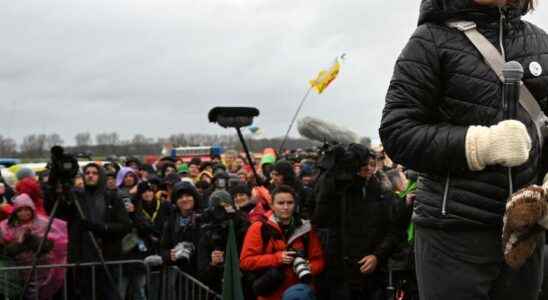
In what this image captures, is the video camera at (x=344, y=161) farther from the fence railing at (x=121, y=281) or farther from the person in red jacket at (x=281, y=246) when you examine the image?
the fence railing at (x=121, y=281)

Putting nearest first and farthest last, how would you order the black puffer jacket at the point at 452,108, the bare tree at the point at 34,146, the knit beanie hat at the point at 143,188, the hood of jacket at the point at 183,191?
1. the black puffer jacket at the point at 452,108
2. the hood of jacket at the point at 183,191
3. the knit beanie hat at the point at 143,188
4. the bare tree at the point at 34,146

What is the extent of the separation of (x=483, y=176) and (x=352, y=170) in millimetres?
3544

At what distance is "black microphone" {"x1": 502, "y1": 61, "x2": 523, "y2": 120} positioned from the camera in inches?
81.6

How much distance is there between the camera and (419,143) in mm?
2158

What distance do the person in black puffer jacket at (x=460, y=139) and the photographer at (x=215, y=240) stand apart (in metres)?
3.73

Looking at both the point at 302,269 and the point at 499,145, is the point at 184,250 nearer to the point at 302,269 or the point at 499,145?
the point at 302,269

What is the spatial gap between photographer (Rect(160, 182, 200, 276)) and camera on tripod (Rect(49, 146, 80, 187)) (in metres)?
1.07

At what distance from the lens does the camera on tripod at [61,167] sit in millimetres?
6188

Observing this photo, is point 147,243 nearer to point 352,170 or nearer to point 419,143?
point 352,170

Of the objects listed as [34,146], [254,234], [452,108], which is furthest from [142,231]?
[34,146]

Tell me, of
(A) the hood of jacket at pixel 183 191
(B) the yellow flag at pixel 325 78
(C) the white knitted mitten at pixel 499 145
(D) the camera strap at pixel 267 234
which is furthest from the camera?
(B) the yellow flag at pixel 325 78

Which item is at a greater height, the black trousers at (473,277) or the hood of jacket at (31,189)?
the black trousers at (473,277)

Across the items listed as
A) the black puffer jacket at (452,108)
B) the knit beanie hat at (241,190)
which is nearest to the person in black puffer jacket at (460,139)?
the black puffer jacket at (452,108)

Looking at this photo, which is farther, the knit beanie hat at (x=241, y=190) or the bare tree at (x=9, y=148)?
the bare tree at (x=9, y=148)
